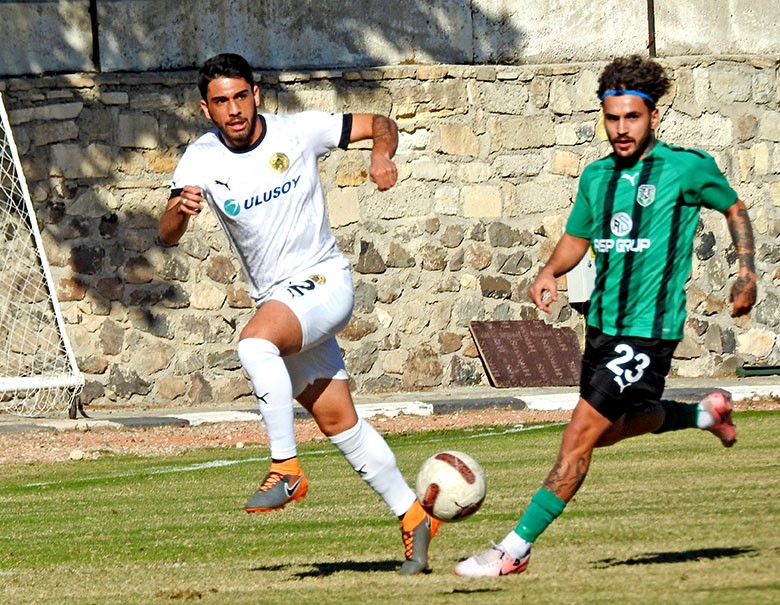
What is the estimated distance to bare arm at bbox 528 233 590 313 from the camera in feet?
21.6

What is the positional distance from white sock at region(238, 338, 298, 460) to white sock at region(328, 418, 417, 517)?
266 mm

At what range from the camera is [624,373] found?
6301 millimetres

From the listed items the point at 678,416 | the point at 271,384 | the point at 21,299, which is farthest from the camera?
the point at 21,299

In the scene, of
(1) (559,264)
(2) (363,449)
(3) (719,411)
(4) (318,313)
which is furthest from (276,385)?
(3) (719,411)

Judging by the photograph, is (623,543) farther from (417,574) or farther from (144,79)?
(144,79)

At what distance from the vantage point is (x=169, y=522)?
8.81m

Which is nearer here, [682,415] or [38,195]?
[682,415]

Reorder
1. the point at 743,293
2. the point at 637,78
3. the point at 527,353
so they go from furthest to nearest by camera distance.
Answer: the point at 527,353, the point at 637,78, the point at 743,293

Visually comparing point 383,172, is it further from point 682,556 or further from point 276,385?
point 682,556

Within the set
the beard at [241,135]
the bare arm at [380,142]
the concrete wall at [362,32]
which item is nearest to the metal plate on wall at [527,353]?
the concrete wall at [362,32]

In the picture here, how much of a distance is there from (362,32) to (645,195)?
11210 mm

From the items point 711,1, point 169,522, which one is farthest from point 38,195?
point 169,522

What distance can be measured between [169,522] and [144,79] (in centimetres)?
867

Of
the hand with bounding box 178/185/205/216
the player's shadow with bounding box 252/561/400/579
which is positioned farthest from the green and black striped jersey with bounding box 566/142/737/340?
the hand with bounding box 178/185/205/216
